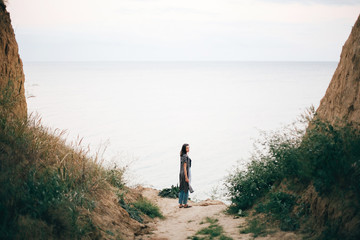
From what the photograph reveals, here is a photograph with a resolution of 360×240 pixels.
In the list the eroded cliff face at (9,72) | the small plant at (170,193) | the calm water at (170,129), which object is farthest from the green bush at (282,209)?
the eroded cliff face at (9,72)

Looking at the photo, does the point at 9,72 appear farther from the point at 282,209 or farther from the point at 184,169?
the point at 282,209

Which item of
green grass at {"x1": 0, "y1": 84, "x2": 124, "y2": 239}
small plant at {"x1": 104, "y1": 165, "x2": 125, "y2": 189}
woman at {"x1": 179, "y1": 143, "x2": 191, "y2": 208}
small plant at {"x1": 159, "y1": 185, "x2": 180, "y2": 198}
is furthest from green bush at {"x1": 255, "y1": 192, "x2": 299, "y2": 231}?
small plant at {"x1": 159, "y1": 185, "x2": 180, "y2": 198}

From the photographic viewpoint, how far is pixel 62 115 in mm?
42156

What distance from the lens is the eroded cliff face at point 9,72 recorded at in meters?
7.15

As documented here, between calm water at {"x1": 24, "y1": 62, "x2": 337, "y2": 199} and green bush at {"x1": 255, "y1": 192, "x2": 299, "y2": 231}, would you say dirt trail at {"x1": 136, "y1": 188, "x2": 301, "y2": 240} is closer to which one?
green bush at {"x1": 255, "y1": 192, "x2": 299, "y2": 231}

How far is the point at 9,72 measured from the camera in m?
7.72

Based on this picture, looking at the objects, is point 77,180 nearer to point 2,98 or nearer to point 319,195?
point 2,98

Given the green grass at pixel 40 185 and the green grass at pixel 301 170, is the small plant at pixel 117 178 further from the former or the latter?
the green grass at pixel 301 170

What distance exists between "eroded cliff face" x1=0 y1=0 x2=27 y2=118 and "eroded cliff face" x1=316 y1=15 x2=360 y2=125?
766 cm

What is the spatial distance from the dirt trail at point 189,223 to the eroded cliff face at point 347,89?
10.1 feet

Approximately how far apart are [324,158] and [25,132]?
6.53m

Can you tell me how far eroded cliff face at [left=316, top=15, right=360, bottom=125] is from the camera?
686 centimetres

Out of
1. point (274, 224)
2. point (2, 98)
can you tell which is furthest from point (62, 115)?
point (274, 224)

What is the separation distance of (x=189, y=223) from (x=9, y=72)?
6.65 meters
